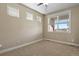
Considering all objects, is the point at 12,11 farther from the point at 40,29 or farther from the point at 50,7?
the point at 50,7

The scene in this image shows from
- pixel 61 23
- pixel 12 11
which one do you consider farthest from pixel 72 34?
pixel 12 11

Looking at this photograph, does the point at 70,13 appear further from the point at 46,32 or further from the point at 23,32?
the point at 23,32

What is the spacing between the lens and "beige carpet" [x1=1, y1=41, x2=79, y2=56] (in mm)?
1754

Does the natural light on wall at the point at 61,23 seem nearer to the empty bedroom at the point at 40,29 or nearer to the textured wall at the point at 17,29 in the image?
the empty bedroom at the point at 40,29

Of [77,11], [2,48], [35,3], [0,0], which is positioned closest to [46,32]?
[35,3]

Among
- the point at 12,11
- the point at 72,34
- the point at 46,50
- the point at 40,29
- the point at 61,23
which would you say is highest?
the point at 12,11

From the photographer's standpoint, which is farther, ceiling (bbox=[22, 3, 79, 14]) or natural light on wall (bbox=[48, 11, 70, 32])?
natural light on wall (bbox=[48, 11, 70, 32])

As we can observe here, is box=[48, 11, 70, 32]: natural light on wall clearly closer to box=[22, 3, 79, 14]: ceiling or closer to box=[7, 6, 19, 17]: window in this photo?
box=[22, 3, 79, 14]: ceiling

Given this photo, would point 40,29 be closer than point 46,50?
No

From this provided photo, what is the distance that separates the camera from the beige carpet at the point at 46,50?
5.75 ft

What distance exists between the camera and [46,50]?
74.7 inches

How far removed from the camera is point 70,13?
195 cm

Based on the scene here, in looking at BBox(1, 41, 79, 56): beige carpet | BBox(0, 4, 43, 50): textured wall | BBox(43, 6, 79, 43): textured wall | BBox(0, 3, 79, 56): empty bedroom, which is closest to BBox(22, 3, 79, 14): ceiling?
BBox(0, 3, 79, 56): empty bedroom

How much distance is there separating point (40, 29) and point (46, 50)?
1.78ft
